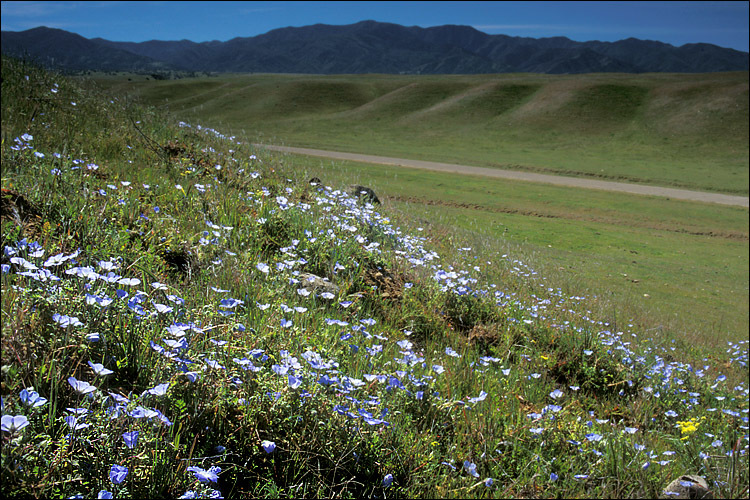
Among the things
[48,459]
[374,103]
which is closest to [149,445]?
[48,459]

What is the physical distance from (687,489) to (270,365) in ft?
8.87

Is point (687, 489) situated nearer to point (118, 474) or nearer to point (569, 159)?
point (118, 474)

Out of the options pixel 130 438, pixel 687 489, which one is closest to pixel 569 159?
pixel 687 489

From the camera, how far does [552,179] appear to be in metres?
31.8

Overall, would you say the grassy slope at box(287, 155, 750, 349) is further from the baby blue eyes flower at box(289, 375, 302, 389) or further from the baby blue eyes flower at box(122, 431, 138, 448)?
the baby blue eyes flower at box(122, 431, 138, 448)

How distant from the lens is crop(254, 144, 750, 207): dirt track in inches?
1107

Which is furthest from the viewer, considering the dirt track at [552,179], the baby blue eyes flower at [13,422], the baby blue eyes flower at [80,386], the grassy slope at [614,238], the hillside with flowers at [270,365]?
the dirt track at [552,179]

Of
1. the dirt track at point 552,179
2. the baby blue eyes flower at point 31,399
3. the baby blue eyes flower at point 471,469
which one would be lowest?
the baby blue eyes flower at point 471,469

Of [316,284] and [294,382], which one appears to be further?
[316,284]

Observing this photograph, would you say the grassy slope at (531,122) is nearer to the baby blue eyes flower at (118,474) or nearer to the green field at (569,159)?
the green field at (569,159)

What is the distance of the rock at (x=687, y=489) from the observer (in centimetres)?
317

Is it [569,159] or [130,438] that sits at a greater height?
[569,159]

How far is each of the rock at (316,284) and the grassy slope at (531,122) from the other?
29.6 meters

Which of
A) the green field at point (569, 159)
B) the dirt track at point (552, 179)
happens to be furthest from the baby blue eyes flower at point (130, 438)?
the dirt track at point (552, 179)
